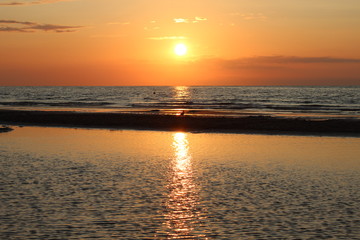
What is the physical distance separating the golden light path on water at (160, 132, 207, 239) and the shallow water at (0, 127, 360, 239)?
3cm

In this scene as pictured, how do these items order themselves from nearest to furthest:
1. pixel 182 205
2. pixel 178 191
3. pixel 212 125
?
pixel 182 205 < pixel 178 191 < pixel 212 125

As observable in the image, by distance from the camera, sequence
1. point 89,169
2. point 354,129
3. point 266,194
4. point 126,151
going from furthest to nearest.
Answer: point 354,129, point 126,151, point 89,169, point 266,194

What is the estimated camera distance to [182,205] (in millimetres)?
14164

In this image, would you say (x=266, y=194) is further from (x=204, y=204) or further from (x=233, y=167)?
(x=233, y=167)

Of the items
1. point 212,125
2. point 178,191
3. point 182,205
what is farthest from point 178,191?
point 212,125

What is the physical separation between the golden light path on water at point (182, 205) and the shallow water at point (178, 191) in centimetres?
3

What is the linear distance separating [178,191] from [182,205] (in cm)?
203

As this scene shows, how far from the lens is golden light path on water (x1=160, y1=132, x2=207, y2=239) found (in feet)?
38.0

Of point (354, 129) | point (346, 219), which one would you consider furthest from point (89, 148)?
point (354, 129)

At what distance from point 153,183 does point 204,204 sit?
361cm

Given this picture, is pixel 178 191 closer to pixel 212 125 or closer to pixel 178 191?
pixel 178 191

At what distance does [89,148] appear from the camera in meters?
28.2

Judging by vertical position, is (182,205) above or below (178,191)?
below

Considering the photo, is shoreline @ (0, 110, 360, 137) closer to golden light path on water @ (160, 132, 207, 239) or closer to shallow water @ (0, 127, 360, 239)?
shallow water @ (0, 127, 360, 239)
